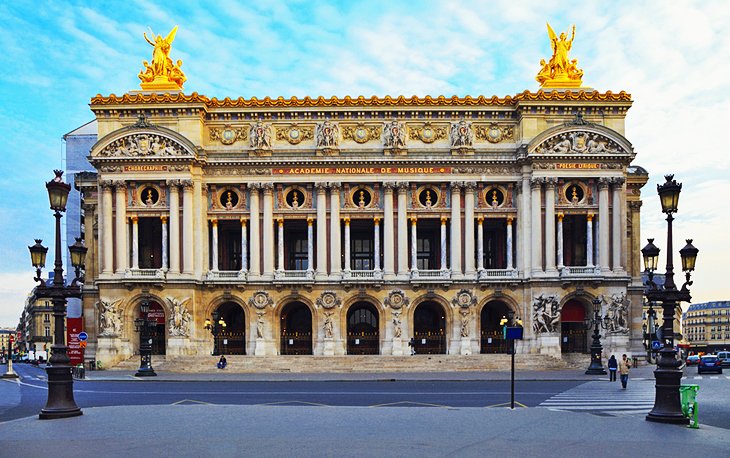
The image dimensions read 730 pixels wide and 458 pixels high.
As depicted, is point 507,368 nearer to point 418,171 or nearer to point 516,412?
point 418,171

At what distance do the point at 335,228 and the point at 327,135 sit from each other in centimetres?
732

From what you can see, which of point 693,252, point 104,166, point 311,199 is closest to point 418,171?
point 311,199

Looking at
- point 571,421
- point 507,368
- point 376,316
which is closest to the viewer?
point 571,421

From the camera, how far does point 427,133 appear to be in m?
67.4

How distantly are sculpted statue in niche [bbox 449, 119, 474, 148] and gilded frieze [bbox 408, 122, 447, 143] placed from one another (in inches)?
35.2

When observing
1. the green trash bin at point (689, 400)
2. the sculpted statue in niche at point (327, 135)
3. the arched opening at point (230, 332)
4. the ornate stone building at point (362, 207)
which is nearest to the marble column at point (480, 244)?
the ornate stone building at point (362, 207)

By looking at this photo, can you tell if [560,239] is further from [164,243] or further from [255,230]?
[164,243]

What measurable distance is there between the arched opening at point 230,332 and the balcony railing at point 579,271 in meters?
25.7

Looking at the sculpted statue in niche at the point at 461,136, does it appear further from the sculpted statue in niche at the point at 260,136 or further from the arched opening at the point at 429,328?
the sculpted statue in niche at the point at 260,136

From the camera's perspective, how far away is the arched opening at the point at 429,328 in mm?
67875

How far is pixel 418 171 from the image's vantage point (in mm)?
66938

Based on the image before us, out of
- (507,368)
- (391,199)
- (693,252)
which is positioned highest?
(391,199)

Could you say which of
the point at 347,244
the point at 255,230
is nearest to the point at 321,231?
the point at 347,244

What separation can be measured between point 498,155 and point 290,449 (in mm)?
50373
